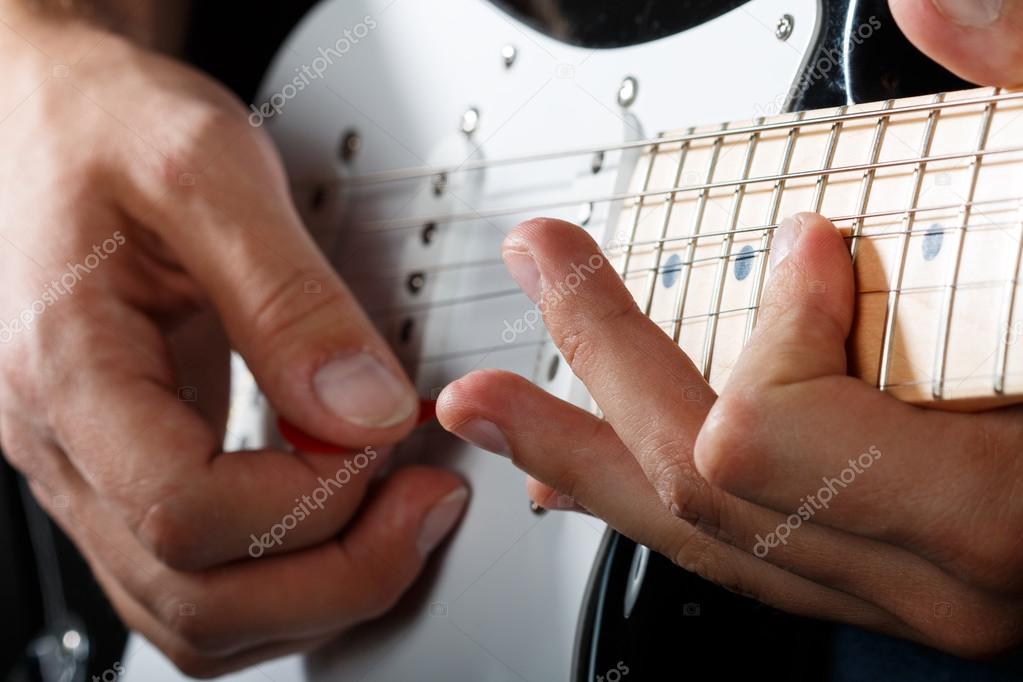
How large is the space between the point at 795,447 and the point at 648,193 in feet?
0.66

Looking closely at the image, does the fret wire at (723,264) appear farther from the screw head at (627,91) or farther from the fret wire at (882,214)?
the screw head at (627,91)

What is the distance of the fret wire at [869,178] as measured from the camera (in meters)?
0.40

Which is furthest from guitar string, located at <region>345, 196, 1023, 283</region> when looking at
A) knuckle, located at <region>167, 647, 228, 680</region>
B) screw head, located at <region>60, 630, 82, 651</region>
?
screw head, located at <region>60, 630, 82, 651</region>

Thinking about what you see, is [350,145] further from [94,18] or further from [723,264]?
[723,264]

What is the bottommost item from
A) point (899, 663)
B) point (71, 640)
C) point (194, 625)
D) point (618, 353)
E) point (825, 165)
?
point (71, 640)

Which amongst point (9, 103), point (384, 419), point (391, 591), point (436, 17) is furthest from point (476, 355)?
point (9, 103)

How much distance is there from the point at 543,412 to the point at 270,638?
346 millimetres

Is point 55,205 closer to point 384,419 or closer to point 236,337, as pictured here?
point 236,337

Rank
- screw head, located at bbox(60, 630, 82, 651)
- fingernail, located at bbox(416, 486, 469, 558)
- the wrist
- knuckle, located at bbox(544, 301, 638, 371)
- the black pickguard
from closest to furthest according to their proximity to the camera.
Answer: knuckle, located at bbox(544, 301, 638, 371), the black pickguard, fingernail, located at bbox(416, 486, 469, 558), the wrist, screw head, located at bbox(60, 630, 82, 651)

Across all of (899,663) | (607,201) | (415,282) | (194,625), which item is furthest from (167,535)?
(899,663)

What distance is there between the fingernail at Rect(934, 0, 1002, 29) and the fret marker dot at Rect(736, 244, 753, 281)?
129 millimetres

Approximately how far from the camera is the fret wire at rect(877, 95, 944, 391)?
0.37 metres

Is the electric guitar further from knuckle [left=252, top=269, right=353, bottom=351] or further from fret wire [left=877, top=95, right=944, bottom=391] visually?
knuckle [left=252, top=269, right=353, bottom=351]

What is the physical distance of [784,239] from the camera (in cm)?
40
